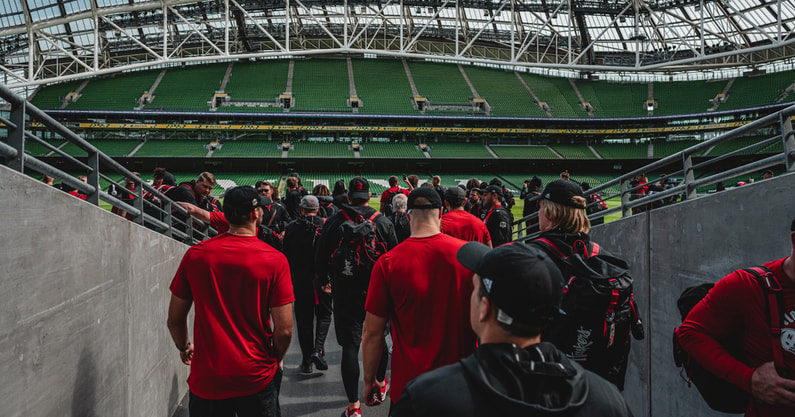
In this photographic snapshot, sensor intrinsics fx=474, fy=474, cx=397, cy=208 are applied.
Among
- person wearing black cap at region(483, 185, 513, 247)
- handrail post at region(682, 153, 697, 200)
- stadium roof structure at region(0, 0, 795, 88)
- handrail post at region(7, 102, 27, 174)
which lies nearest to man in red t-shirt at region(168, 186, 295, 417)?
handrail post at region(7, 102, 27, 174)

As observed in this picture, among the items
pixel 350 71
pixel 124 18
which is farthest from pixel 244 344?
pixel 350 71

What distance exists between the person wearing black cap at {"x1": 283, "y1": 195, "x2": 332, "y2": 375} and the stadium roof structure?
2243 cm

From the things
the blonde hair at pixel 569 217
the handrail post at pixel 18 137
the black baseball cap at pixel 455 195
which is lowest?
the blonde hair at pixel 569 217

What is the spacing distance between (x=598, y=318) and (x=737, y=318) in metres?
0.61

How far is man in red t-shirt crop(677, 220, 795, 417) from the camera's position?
187 centimetres

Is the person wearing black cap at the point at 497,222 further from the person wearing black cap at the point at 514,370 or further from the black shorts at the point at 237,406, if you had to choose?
the person wearing black cap at the point at 514,370

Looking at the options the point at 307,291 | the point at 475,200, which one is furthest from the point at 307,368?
the point at 475,200

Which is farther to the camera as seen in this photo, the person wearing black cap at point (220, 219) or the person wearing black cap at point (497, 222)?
the person wearing black cap at point (497, 222)

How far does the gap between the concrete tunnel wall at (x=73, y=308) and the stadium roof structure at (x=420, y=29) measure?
79.5 feet

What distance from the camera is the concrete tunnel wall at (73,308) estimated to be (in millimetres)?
2037

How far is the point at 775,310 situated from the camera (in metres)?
1.92

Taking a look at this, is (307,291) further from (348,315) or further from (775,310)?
(775,310)

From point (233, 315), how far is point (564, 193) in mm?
1989

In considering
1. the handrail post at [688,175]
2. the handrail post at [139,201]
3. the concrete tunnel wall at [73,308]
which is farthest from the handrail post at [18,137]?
the handrail post at [688,175]
